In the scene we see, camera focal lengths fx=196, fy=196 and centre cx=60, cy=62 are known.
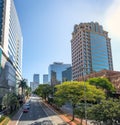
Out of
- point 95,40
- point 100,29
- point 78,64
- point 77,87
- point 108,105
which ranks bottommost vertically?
point 108,105

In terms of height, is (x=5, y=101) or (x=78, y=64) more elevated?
(x=78, y=64)

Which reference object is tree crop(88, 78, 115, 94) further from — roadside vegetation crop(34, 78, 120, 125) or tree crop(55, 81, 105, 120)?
tree crop(55, 81, 105, 120)

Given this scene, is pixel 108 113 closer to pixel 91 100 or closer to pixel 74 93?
pixel 74 93

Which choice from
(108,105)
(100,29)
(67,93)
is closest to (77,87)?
(67,93)

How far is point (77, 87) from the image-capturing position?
41500 mm

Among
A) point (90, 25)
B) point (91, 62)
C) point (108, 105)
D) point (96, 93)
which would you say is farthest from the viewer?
point (90, 25)

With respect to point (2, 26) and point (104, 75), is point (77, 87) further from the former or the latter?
point (104, 75)

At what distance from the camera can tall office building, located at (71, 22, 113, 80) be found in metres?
146

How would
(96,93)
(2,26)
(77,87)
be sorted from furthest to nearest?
(2,26) < (96,93) < (77,87)

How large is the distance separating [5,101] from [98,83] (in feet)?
129

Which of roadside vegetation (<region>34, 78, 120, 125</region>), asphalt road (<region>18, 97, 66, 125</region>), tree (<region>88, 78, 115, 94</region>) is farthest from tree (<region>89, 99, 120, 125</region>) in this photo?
tree (<region>88, 78, 115, 94</region>)

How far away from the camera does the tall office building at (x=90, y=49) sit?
146 m

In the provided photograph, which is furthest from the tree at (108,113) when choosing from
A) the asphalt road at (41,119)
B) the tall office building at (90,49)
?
the tall office building at (90,49)

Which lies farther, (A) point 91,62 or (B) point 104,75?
(A) point 91,62
